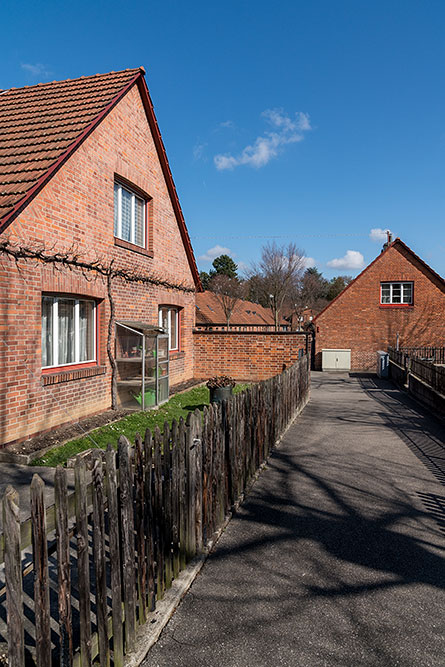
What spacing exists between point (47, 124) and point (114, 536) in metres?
9.16

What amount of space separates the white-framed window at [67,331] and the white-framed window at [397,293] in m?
19.8

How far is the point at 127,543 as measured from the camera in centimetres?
272

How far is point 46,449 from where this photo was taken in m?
6.73

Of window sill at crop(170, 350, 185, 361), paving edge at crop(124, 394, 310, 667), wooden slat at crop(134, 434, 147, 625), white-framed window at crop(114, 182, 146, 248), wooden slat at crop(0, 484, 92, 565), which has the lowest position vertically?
paving edge at crop(124, 394, 310, 667)

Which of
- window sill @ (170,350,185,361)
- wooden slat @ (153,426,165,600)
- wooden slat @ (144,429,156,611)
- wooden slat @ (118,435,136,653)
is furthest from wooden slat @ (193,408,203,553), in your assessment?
window sill @ (170,350,185,361)

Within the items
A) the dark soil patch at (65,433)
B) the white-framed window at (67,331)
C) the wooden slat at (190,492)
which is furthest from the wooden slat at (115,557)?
the white-framed window at (67,331)

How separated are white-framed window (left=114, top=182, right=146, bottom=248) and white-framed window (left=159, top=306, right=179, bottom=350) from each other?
8.23 ft

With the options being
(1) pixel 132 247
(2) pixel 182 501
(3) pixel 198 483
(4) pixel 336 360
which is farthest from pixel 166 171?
(4) pixel 336 360

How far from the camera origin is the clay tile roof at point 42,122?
753 cm

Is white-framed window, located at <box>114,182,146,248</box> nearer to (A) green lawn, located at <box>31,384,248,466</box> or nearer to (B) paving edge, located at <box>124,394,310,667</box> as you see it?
(A) green lawn, located at <box>31,384,248,466</box>

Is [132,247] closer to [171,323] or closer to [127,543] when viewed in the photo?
[171,323]

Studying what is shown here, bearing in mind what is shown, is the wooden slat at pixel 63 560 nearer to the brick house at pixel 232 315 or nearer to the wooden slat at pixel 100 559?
the wooden slat at pixel 100 559

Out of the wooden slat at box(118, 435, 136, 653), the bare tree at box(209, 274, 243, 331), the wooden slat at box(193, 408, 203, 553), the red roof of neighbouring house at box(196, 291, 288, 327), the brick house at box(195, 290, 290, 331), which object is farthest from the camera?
the bare tree at box(209, 274, 243, 331)

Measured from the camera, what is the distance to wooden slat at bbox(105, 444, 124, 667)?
100.0 inches
